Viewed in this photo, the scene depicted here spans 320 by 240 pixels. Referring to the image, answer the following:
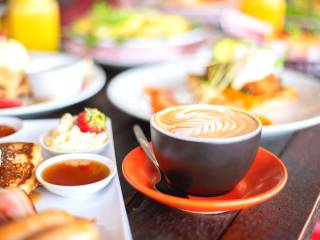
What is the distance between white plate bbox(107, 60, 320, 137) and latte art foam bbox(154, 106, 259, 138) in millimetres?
318

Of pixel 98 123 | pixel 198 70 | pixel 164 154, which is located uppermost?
pixel 164 154

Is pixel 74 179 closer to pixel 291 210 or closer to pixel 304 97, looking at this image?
pixel 291 210

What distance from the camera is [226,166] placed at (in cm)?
114

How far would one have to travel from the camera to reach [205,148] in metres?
1.11

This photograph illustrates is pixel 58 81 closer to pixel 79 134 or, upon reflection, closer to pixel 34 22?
pixel 79 134

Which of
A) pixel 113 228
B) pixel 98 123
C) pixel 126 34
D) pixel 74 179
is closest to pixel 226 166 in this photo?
pixel 113 228

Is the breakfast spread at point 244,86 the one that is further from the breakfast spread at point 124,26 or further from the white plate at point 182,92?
the breakfast spread at point 124,26

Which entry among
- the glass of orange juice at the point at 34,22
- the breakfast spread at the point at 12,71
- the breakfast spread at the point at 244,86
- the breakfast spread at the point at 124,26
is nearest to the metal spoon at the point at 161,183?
the breakfast spread at the point at 244,86

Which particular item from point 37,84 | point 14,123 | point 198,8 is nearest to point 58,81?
point 37,84

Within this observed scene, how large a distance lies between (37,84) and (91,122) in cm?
55

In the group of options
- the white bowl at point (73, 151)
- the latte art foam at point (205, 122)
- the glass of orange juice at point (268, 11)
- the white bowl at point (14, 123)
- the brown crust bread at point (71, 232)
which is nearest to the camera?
the brown crust bread at point (71, 232)

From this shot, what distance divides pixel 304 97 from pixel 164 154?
110 centimetres

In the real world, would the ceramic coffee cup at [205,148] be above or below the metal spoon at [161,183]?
above

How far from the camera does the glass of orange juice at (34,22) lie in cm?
268
